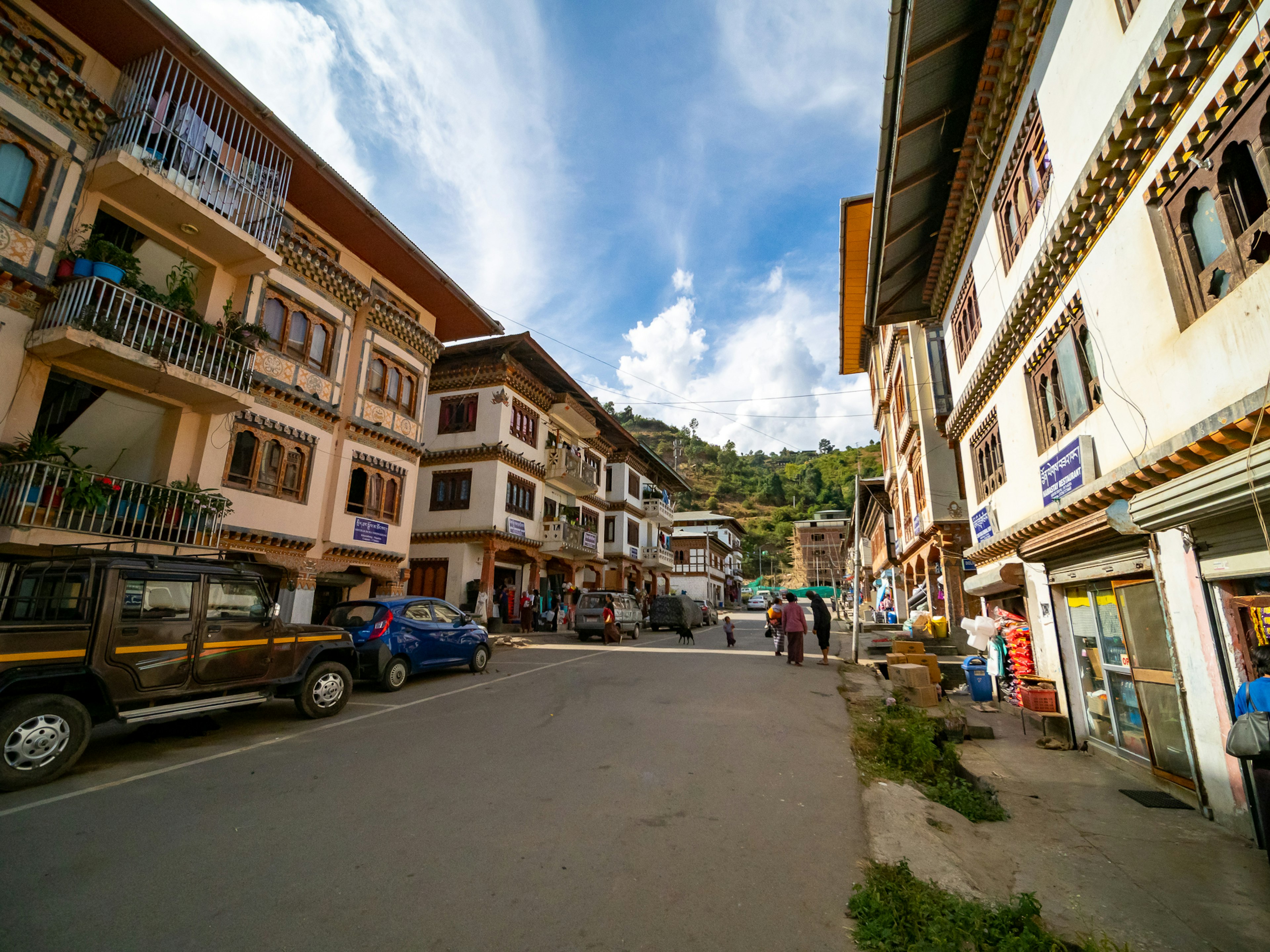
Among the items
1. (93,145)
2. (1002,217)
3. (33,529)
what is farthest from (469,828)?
(93,145)

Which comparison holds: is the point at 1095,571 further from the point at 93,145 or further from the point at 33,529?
the point at 93,145

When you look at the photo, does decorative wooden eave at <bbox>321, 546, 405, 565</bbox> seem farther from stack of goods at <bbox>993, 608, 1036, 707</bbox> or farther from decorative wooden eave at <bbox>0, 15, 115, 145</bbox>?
stack of goods at <bbox>993, 608, 1036, 707</bbox>

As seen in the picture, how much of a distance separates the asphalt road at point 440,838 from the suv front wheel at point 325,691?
30cm

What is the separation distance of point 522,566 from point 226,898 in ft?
79.8

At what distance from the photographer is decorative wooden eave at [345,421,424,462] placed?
57.7ft

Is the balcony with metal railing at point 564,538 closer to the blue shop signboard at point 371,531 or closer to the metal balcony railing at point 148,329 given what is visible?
the blue shop signboard at point 371,531

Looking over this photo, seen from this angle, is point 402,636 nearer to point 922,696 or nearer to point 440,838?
point 440,838

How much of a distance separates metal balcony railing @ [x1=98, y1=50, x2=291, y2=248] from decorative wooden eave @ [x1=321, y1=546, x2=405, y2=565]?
8175mm

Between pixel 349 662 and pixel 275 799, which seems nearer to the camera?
pixel 275 799

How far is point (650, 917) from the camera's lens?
3.32 m

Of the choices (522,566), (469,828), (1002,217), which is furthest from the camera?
(522,566)

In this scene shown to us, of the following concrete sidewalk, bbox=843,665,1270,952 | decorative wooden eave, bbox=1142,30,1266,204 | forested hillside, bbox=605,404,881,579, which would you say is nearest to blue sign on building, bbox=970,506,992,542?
concrete sidewalk, bbox=843,665,1270,952

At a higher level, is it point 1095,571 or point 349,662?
point 1095,571

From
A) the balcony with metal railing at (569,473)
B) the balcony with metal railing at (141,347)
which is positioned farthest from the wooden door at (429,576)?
the balcony with metal railing at (141,347)
